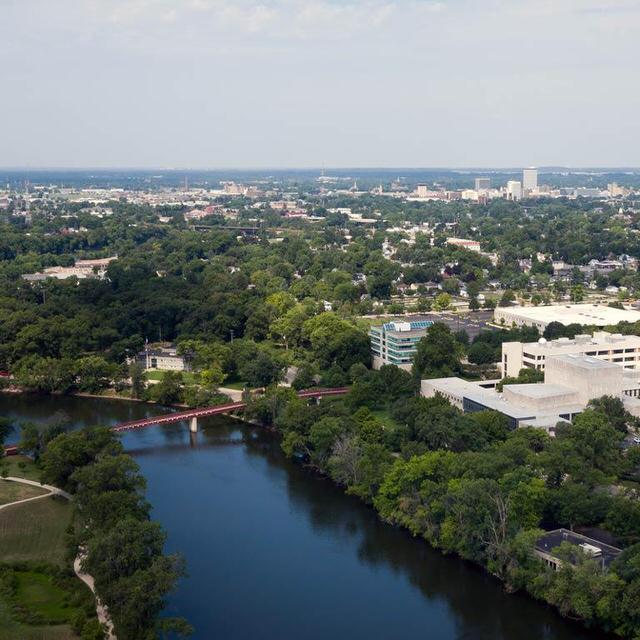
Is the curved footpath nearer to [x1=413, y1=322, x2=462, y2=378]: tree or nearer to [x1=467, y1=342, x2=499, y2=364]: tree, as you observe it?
[x1=413, y1=322, x2=462, y2=378]: tree

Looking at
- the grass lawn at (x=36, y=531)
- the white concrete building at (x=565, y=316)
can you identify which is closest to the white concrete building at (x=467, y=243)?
the white concrete building at (x=565, y=316)

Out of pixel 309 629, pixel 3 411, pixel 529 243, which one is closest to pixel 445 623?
pixel 309 629

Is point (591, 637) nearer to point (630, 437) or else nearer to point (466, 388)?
point (630, 437)

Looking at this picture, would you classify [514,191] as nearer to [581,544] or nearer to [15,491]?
[15,491]

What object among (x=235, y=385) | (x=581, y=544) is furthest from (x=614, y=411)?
(x=235, y=385)

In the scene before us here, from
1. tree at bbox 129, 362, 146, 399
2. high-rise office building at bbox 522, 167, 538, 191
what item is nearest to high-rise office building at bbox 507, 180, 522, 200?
high-rise office building at bbox 522, 167, 538, 191

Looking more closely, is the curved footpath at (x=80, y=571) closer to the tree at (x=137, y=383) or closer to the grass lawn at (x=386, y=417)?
the tree at (x=137, y=383)
